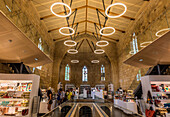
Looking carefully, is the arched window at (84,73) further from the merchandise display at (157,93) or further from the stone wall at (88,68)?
→ the merchandise display at (157,93)

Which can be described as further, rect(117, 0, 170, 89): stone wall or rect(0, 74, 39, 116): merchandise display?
rect(117, 0, 170, 89): stone wall

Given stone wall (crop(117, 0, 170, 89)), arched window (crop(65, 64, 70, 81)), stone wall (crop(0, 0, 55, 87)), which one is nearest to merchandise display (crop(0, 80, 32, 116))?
stone wall (crop(0, 0, 55, 87))

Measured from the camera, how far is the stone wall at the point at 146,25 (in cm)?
751

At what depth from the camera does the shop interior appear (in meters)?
6.23

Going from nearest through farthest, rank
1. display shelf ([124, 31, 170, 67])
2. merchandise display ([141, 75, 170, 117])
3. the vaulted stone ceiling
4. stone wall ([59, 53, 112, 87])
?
1. display shelf ([124, 31, 170, 67])
2. merchandise display ([141, 75, 170, 117])
3. the vaulted stone ceiling
4. stone wall ([59, 53, 112, 87])

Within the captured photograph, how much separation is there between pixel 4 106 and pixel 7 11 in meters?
6.48

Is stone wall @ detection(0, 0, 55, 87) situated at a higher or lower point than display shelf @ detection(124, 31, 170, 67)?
higher

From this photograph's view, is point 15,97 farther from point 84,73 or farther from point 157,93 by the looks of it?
point 84,73

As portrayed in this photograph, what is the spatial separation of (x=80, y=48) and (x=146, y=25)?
17.3m

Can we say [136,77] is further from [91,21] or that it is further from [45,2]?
[45,2]

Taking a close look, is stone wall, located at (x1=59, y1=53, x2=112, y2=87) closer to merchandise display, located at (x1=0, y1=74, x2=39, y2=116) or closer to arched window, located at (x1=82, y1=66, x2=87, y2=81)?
arched window, located at (x1=82, y1=66, x2=87, y2=81)

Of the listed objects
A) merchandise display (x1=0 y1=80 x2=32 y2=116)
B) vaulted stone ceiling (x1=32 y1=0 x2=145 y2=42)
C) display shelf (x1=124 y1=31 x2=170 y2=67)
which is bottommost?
merchandise display (x1=0 y1=80 x2=32 y2=116)

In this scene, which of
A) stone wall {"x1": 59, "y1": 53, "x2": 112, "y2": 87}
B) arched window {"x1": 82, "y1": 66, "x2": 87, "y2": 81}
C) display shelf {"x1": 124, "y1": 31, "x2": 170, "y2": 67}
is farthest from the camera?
arched window {"x1": 82, "y1": 66, "x2": 87, "y2": 81}

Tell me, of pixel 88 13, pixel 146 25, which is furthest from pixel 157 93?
pixel 88 13
